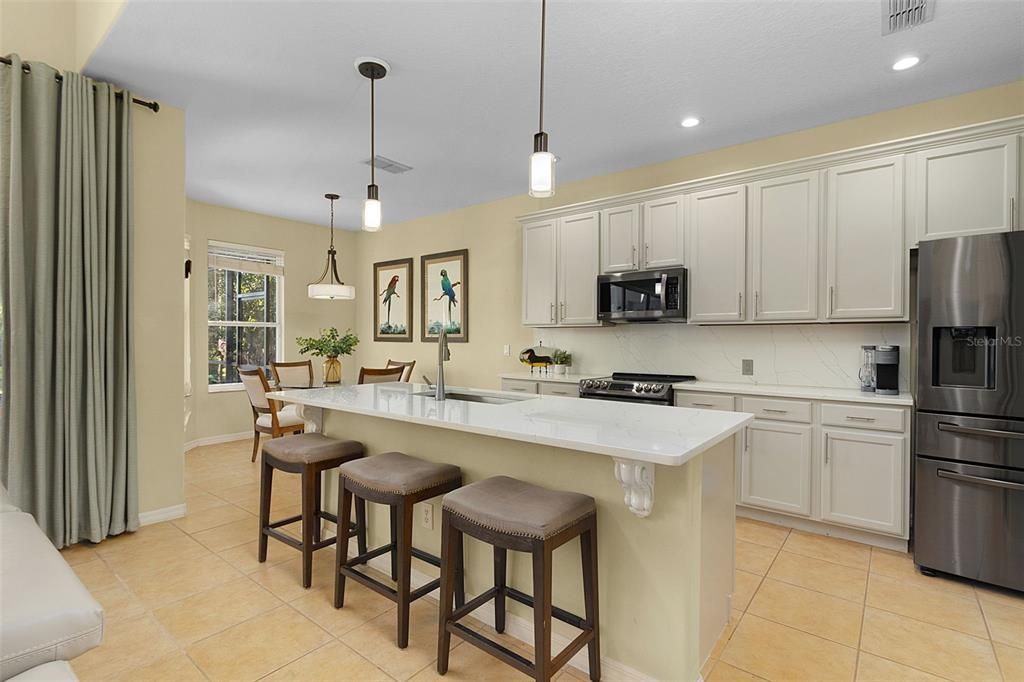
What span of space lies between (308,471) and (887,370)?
3494 mm

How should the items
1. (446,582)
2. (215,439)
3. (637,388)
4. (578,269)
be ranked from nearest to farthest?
(446,582)
(637,388)
(578,269)
(215,439)

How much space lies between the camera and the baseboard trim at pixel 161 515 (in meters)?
3.25

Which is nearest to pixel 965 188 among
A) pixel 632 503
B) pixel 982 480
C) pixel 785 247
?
pixel 785 247

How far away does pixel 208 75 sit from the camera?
294 cm

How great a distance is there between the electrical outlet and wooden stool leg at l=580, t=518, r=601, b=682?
94 centimetres

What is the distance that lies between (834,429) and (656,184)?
2.39 metres

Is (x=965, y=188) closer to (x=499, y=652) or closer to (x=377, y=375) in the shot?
(x=499, y=652)

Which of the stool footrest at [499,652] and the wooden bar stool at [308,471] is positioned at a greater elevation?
the wooden bar stool at [308,471]

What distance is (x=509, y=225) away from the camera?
5.43m

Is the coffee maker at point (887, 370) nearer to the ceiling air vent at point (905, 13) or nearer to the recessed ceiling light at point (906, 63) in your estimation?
the recessed ceiling light at point (906, 63)

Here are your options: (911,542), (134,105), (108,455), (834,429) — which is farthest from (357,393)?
(911,542)

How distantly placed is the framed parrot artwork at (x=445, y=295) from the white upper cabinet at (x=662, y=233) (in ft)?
7.72

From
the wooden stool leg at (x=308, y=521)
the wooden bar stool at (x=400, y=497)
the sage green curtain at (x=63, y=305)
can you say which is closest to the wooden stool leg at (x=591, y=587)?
the wooden bar stool at (x=400, y=497)

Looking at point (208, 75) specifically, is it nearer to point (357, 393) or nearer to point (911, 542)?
point (357, 393)
